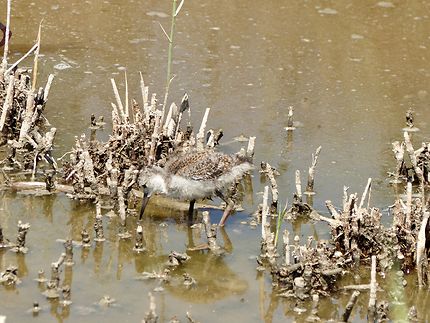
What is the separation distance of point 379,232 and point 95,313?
7.75ft

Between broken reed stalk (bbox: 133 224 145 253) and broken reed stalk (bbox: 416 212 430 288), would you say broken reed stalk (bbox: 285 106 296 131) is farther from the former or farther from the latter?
broken reed stalk (bbox: 416 212 430 288)

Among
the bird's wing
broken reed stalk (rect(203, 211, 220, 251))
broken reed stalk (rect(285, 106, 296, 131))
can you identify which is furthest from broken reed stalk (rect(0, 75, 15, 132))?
broken reed stalk (rect(285, 106, 296, 131))

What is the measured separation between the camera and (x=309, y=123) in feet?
36.1

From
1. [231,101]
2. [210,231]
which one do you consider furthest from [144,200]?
[231,101]

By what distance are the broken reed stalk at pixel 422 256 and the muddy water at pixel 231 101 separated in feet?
0.43

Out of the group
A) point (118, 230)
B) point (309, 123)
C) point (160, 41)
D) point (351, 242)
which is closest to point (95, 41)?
point (160, 41)

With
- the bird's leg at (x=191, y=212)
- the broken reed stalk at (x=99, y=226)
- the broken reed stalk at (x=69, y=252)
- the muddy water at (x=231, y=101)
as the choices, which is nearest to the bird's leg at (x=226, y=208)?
the muddy water at (x=231, y=101)

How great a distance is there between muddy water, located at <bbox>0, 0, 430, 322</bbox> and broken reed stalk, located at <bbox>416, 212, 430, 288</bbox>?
131 mm

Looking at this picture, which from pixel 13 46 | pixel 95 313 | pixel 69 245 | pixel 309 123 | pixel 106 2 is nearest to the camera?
pixel 95 313

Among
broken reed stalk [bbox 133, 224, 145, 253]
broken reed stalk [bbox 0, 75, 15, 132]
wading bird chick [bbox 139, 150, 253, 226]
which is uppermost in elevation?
broken reed stalk [bbox 0, 75, 15, 132]

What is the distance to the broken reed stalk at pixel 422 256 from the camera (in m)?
7.25

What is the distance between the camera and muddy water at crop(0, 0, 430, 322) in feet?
23.8

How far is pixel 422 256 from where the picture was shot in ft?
23.9

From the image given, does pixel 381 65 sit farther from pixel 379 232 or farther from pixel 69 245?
pixel 69 245
